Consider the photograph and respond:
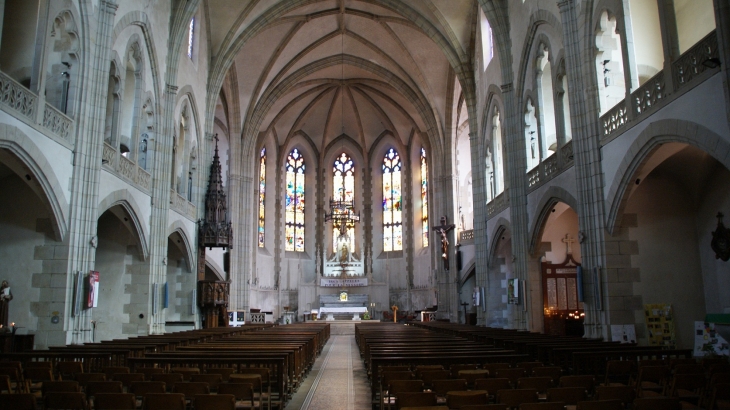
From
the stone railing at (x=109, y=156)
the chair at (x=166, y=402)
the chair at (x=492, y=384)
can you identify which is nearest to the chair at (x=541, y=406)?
the chair at (x=492, y=384)

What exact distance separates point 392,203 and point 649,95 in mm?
30040

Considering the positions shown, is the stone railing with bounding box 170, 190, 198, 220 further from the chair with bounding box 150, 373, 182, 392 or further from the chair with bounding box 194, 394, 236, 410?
the chair with bounding box 194, 394, 236, 410

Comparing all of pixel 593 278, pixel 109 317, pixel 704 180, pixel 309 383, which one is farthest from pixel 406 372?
pixel 109 317

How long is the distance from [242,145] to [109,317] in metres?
15.4

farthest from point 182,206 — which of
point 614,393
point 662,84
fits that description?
point 614,393

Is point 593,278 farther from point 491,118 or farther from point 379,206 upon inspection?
point 379,206

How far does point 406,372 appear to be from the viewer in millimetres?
7340

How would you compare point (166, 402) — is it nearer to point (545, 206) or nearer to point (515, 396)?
point (515, 396)

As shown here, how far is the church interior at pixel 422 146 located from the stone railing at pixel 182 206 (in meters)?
0.14

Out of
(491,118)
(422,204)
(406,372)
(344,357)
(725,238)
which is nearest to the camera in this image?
(406,372)

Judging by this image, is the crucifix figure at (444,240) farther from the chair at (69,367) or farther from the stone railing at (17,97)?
the chair at (69,367)

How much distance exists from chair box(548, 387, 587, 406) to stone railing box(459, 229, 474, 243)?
2617 centimetres

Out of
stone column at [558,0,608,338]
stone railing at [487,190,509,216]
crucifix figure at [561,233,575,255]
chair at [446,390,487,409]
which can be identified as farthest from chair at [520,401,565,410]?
stone railing at [487,190,509,216]

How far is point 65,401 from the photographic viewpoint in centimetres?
588
